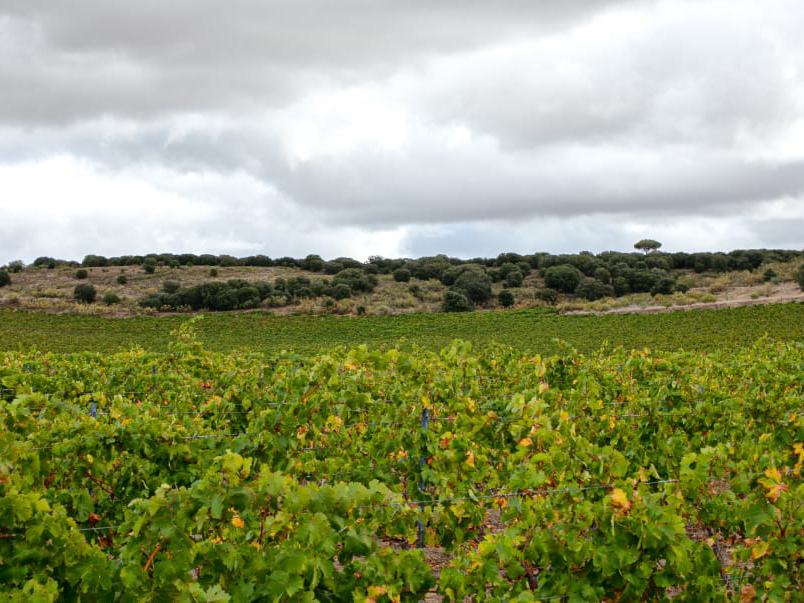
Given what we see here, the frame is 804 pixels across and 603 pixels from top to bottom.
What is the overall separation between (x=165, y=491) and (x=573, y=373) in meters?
6.03

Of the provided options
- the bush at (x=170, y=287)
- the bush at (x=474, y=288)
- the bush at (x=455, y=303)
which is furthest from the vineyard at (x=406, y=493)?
the bush at (x=474, y=288)

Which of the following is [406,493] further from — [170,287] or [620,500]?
[170,287]

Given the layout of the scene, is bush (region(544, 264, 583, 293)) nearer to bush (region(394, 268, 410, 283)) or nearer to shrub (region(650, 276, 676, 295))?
Answer: shrub (region(650, 276, 676, 295))

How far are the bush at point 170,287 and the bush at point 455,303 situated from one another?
22.4 m

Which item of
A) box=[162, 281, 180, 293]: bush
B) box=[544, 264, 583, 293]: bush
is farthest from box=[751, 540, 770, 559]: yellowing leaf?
box=[544, 264, 583, 293]: bush

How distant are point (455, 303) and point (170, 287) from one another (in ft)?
78.9

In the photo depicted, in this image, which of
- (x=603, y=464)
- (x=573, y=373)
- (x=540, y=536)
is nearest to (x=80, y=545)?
(x=540, y=536)

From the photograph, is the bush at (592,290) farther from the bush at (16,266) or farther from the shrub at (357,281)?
the bush at (16,266)

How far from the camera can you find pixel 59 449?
514 cm

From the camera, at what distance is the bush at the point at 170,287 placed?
59.1 metres

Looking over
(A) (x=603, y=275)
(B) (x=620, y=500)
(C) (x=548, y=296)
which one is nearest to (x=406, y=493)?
(B) (x=620, y=500)

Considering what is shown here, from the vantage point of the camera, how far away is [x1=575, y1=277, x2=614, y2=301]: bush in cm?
6475

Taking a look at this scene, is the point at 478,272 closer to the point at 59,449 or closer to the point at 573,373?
the point at 573,373

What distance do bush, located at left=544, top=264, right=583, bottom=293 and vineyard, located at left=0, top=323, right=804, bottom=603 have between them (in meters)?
58.8
